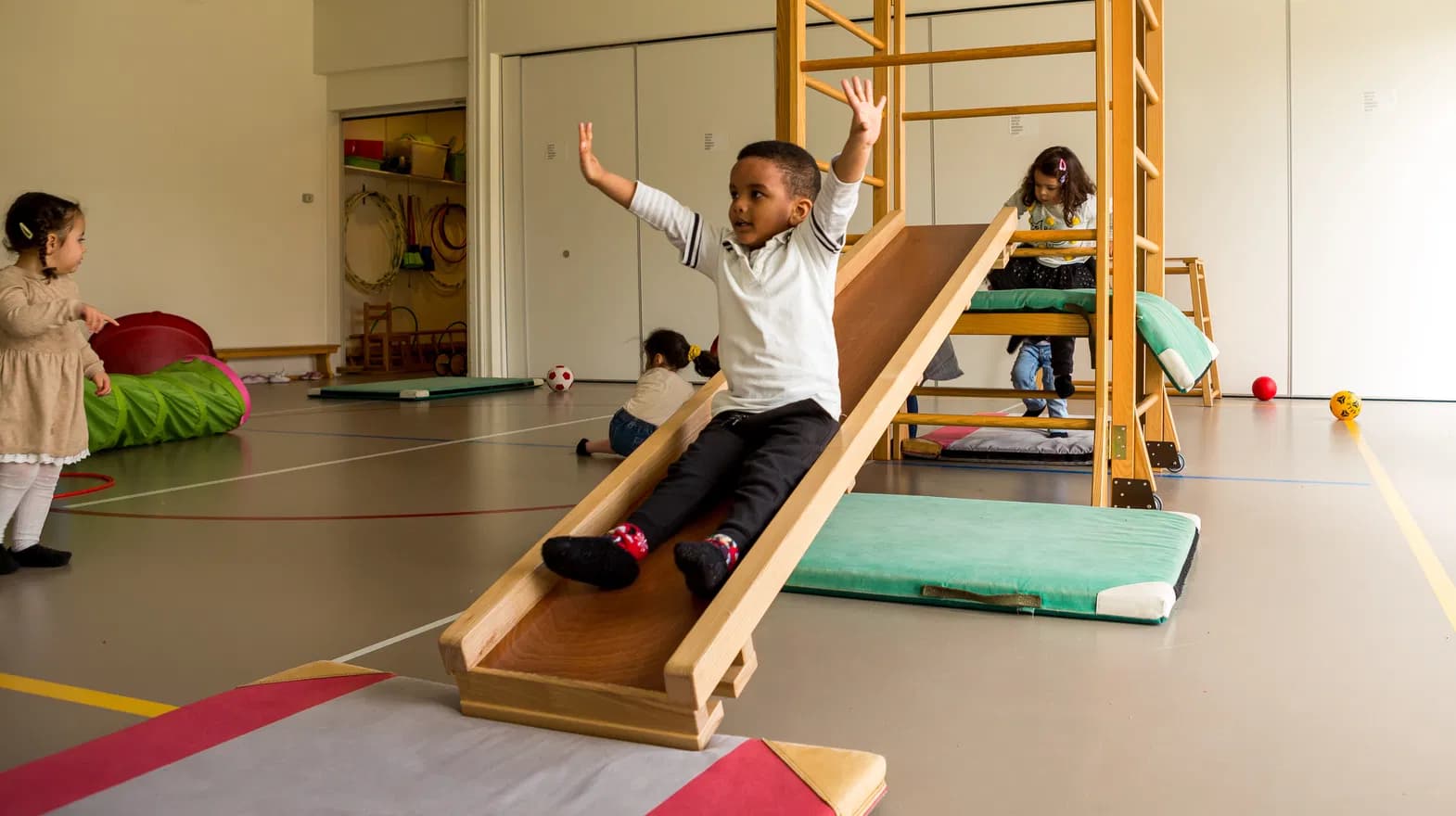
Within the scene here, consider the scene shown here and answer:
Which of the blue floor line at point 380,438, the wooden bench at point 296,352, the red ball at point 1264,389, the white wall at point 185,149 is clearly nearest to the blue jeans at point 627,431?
the blue floor line at point 380,438

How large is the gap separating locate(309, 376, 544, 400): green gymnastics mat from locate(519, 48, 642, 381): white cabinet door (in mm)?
889

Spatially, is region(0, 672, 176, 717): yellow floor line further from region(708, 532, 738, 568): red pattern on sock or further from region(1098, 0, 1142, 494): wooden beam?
region(1098, 0, 1142, 494): wooden beam

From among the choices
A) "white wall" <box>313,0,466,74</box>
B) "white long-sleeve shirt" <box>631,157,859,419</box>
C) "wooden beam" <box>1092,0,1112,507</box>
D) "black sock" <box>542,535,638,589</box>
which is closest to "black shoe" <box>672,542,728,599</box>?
"black sock" <box>542,535,638,589</box>

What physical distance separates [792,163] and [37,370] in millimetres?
1838

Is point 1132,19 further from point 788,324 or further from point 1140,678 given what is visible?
point 1140,678

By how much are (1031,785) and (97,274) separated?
8.54 meters

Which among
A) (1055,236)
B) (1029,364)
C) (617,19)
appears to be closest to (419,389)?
(617,19)

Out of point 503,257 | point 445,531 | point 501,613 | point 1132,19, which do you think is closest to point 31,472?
point 445,531

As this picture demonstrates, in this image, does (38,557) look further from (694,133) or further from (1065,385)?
(694,133)

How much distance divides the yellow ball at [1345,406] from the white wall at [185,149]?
7808mm

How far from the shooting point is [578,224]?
920cm

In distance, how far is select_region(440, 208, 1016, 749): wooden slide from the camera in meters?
1.49

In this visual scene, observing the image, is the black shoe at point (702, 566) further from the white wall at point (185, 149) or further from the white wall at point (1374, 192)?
the white wall at point (185, 149)

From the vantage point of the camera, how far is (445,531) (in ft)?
10.3
